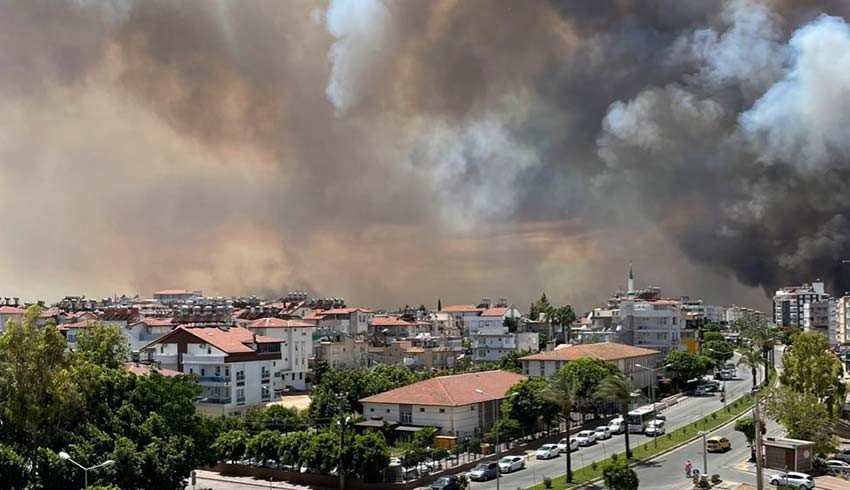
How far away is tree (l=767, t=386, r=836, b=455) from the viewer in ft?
182

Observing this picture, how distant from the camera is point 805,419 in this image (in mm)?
55812

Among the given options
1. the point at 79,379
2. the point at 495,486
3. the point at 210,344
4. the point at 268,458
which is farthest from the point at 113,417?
the point at 210,344

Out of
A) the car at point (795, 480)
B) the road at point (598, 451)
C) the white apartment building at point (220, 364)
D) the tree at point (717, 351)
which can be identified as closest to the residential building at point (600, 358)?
the road at point (598, 451)

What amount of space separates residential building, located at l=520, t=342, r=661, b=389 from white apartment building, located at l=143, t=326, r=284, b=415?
2596 centimetres

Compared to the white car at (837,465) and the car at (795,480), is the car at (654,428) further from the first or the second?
the car at (795,480)

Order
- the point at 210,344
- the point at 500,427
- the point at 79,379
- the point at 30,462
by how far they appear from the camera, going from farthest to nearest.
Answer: the point at 210,344 → the point at 500,427 → the point at 79,379 → the point at 30,462

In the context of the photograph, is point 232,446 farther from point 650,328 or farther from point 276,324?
point 650,328

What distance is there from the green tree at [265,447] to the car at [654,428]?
27133mm

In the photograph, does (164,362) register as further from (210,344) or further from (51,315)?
(51,315)

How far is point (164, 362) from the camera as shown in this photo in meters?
84.1

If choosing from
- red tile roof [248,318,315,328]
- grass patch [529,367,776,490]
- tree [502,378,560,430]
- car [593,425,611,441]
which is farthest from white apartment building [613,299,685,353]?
tree [502,378,560,430]

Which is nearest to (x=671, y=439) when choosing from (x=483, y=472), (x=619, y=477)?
(x=483, y=472)

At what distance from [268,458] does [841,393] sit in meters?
43.2

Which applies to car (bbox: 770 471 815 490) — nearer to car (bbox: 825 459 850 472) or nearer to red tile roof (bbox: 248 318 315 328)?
car (bbox: 825 459 850 472)
